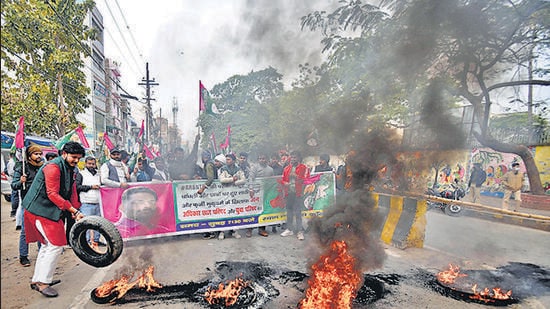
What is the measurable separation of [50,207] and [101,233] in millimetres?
717

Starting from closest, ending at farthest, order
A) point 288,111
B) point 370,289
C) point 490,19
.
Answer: point 370,289, point 490,19, point 288,111

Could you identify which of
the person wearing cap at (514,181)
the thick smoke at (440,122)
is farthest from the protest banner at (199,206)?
the person wearing cap at (514,181)

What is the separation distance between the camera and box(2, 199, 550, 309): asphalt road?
11.3 feet

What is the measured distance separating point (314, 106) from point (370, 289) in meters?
5.91

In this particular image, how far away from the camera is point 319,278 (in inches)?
135

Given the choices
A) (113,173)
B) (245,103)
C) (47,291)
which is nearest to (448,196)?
(245,103)

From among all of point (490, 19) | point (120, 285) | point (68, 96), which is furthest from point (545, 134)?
point (68, 96)

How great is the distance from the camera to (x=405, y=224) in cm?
571

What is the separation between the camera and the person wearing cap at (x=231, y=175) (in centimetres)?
604

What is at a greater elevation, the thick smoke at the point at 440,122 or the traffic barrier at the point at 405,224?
the thick smoke at the point at 440,122

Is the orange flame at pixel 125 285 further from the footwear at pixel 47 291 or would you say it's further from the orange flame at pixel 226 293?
the orange flame at pixel 226 293

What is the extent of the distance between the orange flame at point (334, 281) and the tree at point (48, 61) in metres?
4.46

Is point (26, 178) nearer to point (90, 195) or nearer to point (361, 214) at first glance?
point (90, 195)

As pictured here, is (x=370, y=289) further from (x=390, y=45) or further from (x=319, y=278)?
(x=390, y=45)
